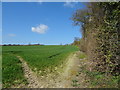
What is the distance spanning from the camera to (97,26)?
10109 millimetres

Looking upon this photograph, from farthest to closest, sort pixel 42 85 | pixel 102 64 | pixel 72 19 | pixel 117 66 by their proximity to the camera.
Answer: pixel 72 19
pixel 102 64
pixel 117 66
pixel 42 85

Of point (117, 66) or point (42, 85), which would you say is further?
point (117, 66)

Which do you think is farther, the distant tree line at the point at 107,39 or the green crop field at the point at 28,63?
the green crop field at the point at 28,63

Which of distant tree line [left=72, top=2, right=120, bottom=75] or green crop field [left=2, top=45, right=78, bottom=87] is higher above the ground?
distant tree line [left=72, top=2, right=120, bottom=75]

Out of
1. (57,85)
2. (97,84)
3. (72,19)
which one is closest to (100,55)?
(97,84)

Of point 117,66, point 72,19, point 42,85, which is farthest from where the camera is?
point 72,19

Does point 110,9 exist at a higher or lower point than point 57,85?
higher

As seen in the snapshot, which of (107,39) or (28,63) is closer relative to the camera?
(107,39)

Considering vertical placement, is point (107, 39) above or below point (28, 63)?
above

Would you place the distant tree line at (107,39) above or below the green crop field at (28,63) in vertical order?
above

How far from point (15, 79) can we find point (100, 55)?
4.85 m

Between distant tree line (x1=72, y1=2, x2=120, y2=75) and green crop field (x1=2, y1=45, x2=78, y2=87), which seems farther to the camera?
green crop field (x1=2, y1=45, x2=78, y2=87)

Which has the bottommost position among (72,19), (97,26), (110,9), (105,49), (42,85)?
(42,85)

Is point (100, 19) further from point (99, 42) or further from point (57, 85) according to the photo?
point (57, 85)
